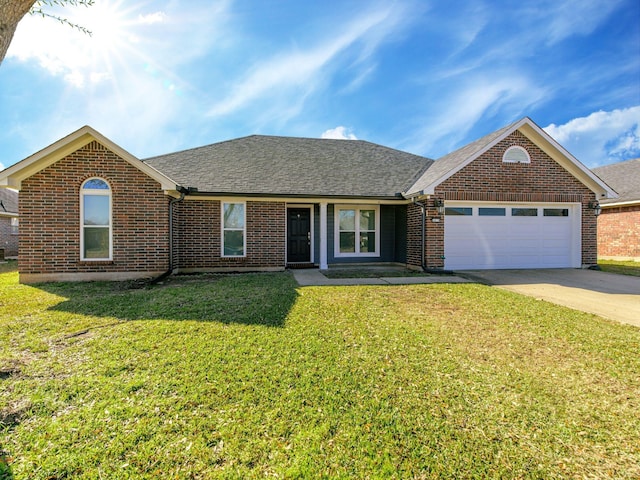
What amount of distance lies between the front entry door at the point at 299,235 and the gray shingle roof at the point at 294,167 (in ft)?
4.20

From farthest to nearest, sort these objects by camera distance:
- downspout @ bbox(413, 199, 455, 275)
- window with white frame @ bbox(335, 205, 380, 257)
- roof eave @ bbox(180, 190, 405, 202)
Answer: window with white frame @ bbox(335, 205, 380, 257) < downspout @ bbox(413, 199, 455, 275) < roof eave @ bbox(180, 190, 405, 202)

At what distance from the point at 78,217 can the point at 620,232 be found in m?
23.7

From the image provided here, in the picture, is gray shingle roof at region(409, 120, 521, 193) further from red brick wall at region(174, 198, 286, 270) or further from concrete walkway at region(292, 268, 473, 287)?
red brick wall at region(174, 198, 286, 270)

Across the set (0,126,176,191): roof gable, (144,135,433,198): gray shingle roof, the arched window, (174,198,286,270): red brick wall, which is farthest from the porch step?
the arched window

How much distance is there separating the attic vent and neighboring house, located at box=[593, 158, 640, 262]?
8260mm

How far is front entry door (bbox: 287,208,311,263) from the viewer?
12.1m

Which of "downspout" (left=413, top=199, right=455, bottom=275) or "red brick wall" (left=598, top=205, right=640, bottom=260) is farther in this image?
"red brick wall" (left=598, top=205, right=640, bottom=260)

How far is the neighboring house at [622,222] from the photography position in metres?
15.6

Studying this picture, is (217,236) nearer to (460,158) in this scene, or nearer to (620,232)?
(460,158)

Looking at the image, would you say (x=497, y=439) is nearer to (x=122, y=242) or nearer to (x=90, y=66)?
(x=90, y=66)

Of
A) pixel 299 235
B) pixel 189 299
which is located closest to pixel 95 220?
pixel 189 299

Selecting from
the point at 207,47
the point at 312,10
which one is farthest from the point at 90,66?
the point at 312,10

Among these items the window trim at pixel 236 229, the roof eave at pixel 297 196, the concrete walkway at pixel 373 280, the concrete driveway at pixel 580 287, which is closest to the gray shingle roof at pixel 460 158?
the roof eave at pixel 297 196

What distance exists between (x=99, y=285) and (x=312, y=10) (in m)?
9.88
